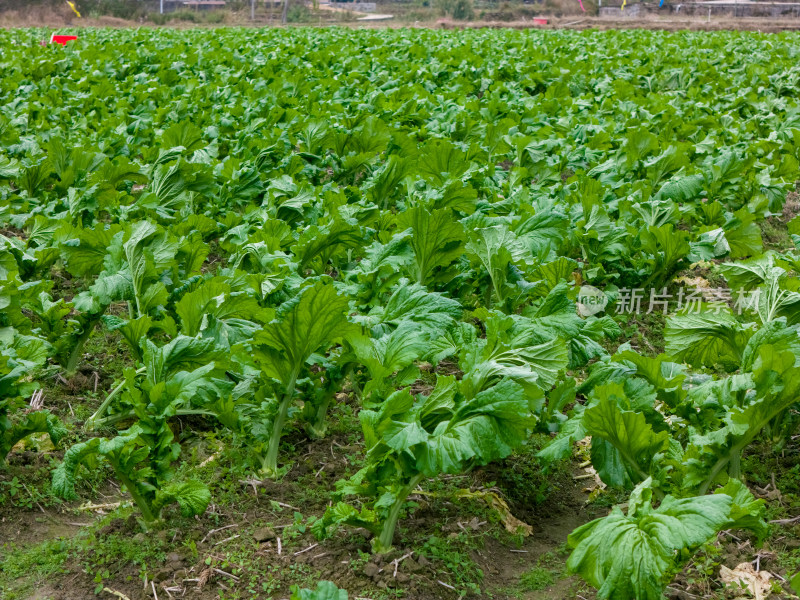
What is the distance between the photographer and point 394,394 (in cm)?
283

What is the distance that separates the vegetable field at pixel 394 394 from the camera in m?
2.83

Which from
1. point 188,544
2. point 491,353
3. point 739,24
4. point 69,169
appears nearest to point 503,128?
point 69,169

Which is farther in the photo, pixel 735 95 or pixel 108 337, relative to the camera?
pixel 735 95

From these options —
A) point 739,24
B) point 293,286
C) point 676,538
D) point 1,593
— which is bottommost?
point 1,593

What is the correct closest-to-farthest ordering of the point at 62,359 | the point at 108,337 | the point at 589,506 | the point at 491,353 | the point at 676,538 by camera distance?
the point at 676,538, the point at 491,353, the point at 589,506, the point at 62,359, the point at 108,337

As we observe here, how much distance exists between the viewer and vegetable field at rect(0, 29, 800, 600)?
2.83 meters

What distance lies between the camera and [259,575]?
9.56ft

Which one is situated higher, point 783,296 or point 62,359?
point 783,296

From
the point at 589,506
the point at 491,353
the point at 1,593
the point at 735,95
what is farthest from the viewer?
the point at 735,95

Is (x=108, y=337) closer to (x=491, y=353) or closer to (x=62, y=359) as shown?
(x=62, y=359)

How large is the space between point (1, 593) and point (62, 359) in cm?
163

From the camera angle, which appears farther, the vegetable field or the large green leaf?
the vegetable field

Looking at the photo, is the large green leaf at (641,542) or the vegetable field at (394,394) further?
the vegetable field at (394,394)

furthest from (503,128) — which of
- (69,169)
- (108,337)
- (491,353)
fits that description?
(491,353)
